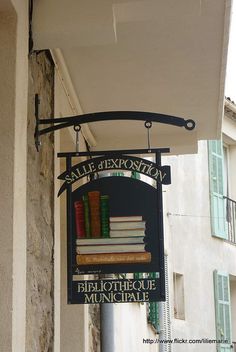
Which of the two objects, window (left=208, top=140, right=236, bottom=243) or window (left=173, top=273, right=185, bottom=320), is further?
window (left=208, top=140, right=236, bottom=243)

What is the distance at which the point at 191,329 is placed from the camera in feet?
40.5

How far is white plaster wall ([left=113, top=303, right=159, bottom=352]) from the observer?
7.67 m

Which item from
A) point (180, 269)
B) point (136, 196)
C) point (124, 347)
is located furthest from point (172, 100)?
point (180, 269)

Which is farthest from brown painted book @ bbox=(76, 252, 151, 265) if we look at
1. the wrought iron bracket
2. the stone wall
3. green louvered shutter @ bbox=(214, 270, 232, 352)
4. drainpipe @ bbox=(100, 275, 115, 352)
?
green louvered shutter @ bbox=(214, 270, 232, 352)

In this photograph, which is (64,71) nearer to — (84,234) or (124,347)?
(84,234)

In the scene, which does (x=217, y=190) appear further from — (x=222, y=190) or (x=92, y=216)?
(x=92, y=216)

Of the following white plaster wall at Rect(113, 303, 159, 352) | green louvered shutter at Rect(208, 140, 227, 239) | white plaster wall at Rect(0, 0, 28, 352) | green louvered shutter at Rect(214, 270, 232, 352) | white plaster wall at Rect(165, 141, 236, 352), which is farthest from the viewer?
green louvered shutter at Rect(208, 140, 227, 239)

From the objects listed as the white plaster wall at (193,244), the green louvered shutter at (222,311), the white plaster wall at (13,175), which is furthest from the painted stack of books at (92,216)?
the green louvered shutter at (222,311)

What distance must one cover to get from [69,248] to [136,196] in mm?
459

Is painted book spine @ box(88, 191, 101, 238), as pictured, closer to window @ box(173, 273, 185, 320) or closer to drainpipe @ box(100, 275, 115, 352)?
drainpipe @ box(100, 275, 115, 352)

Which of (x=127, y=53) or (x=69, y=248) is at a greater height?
(x=127, y=53)

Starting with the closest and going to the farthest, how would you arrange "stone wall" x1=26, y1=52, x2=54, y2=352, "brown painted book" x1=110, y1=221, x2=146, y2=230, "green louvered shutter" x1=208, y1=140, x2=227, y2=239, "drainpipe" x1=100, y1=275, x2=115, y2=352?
1. "stone wall" x1=26, y1=52, x2=54, y2=352
2. "brown painted book" x1=110, y1=221, x2=146, y2=230
3. "drainpipe" x1=100, y1=275, x2=115, y2=352
4. "green louvered shutter" x1=208, y1=140, x2=227, y2=239

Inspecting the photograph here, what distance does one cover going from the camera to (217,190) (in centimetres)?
1357

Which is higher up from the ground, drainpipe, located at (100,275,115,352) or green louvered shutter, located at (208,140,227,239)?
green louvered shutter, located at (208,140,227,239)
